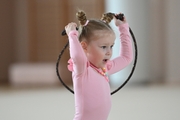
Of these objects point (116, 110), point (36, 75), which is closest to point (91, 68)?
point (116, 110)

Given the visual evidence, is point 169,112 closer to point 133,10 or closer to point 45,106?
point 45,106

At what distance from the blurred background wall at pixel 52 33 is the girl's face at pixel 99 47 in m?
2.77

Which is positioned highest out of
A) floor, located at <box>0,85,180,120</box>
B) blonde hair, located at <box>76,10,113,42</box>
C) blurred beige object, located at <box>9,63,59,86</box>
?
blonde hair, located at <box>76,10,113,42</box>

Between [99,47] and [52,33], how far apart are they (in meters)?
3.36

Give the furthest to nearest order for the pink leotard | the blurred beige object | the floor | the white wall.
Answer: the blurred beige object
the white wall
the floor
the pink leotard

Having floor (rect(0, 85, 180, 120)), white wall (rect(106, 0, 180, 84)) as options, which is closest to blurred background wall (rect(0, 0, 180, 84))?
white wall (rect(106, 0, 180, 84))

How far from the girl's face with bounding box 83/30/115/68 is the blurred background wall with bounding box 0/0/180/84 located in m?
2.77

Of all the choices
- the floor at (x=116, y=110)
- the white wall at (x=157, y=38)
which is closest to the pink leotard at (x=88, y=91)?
the floor at (x=116, y=110)

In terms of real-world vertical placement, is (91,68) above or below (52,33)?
above

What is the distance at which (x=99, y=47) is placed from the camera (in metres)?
0.90

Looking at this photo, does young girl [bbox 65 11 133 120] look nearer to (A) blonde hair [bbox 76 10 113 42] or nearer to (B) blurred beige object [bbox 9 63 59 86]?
(A) blonde hair [bbox 76 10 113 42]

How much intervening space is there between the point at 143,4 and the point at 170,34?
632 mm

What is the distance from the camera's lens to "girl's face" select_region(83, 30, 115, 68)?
2.93 ft

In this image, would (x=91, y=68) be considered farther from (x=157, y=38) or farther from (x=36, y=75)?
(x=157, y=38)
